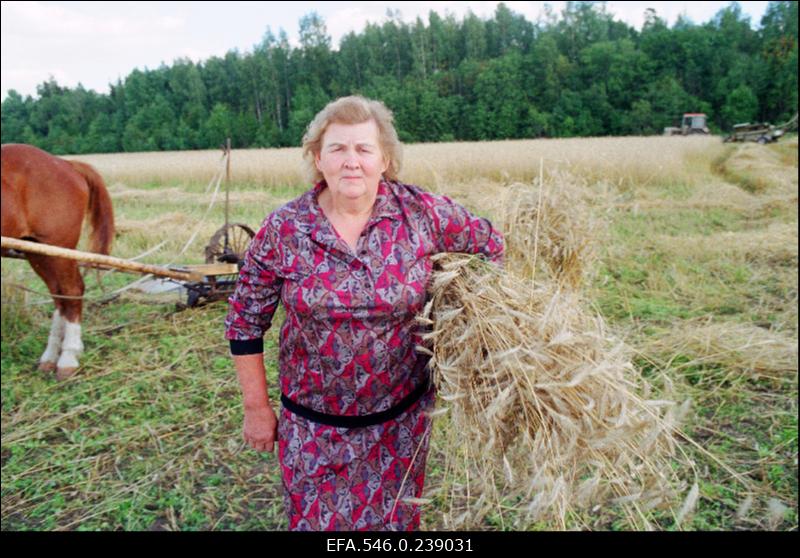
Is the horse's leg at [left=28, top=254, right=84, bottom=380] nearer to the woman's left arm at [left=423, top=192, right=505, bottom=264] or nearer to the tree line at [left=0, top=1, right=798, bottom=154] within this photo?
the woman's left arm at [left=423, top=192, right=505, bottom=264]

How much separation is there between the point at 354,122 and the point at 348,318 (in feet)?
1.87

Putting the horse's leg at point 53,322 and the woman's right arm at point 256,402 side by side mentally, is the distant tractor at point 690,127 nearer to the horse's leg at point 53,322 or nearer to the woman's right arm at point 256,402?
the horse's leg at point 53,322

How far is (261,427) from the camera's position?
186cm

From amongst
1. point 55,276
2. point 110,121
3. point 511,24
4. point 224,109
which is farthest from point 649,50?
point 55,276

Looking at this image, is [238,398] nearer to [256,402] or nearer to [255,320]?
[256,402]

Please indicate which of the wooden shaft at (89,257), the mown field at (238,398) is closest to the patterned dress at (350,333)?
the mown field at (238,398)

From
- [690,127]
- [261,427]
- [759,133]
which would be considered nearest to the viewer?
[261,427]

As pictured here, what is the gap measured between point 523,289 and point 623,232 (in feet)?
21.5

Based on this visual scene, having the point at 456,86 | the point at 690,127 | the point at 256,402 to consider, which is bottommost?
the point at 256,402

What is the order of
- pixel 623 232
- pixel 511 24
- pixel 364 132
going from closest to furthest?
pixel 364 132, pixel 623 232, pixel 511 24

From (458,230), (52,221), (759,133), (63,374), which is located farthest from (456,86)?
(458,230)

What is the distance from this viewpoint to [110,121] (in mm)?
32250

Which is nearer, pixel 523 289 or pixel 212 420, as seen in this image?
pixel 523 289

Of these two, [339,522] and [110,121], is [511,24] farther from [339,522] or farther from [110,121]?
[339,522]
